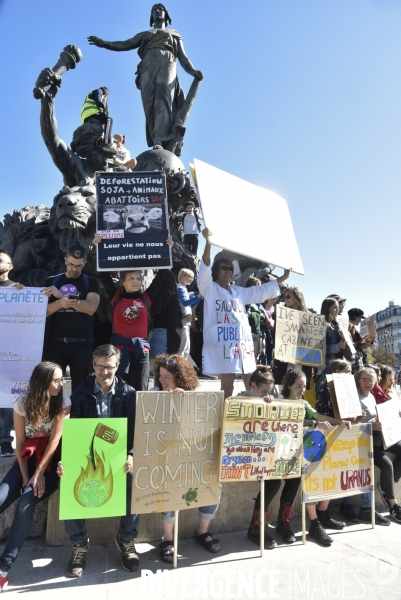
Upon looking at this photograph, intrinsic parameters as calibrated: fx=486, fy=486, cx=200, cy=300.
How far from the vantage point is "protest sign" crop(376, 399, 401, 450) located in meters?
4.52

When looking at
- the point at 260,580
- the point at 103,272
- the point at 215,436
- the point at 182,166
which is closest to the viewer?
the point at 260,580

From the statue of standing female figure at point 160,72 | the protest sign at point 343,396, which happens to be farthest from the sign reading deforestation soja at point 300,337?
the statue of standing female figure at point 160,72

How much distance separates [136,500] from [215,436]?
2.29 ft

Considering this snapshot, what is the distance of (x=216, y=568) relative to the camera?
3160mm

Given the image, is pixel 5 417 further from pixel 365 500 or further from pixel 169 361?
pixel 365 500

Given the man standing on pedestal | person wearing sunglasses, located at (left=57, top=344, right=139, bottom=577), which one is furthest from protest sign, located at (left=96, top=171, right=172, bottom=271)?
person wearing sunglasses, located at (left=57, top=344, right=139, bottom=577)

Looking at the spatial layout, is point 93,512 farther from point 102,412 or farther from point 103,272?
point 103,272

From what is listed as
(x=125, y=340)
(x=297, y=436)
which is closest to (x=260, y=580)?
(x=297, y=436)

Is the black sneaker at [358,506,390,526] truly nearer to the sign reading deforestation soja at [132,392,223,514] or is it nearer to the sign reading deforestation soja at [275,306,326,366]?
the sign reading deforestation soja at [275,306,326,366]

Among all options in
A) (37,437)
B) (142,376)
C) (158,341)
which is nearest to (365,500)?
(142,376)

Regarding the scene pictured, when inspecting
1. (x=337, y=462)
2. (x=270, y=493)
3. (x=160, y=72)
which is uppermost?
(x=160, y=72)

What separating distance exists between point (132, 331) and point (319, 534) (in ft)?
7.03

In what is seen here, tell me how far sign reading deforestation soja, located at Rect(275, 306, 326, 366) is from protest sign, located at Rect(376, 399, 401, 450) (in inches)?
35.7

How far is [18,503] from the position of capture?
9.75ft
